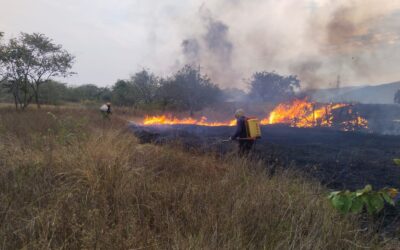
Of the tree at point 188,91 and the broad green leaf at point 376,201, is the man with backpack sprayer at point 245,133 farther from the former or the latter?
the tree at point 188,91

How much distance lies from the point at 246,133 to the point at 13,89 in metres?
27.2

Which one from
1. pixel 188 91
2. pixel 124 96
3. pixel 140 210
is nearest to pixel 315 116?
pixel 188 91

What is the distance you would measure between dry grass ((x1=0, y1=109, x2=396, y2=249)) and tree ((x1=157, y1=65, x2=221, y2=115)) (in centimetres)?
3349

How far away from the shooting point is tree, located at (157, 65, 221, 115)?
3912 cm

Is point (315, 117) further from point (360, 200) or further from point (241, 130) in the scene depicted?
point (360, 200)

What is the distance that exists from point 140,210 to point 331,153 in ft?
36.8

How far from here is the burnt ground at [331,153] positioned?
8.76 meters

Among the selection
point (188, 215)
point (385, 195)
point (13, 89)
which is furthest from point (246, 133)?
point (13, 89)

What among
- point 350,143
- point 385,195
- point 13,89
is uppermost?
point 13,89

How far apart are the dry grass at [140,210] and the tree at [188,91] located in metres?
33.5

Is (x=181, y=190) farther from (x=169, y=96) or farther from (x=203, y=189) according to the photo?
(x=169, y=96)

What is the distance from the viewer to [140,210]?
3666mm

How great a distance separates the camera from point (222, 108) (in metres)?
37.8

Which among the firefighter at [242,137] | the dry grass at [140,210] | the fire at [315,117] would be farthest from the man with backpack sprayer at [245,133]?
the fire at [315,117]
